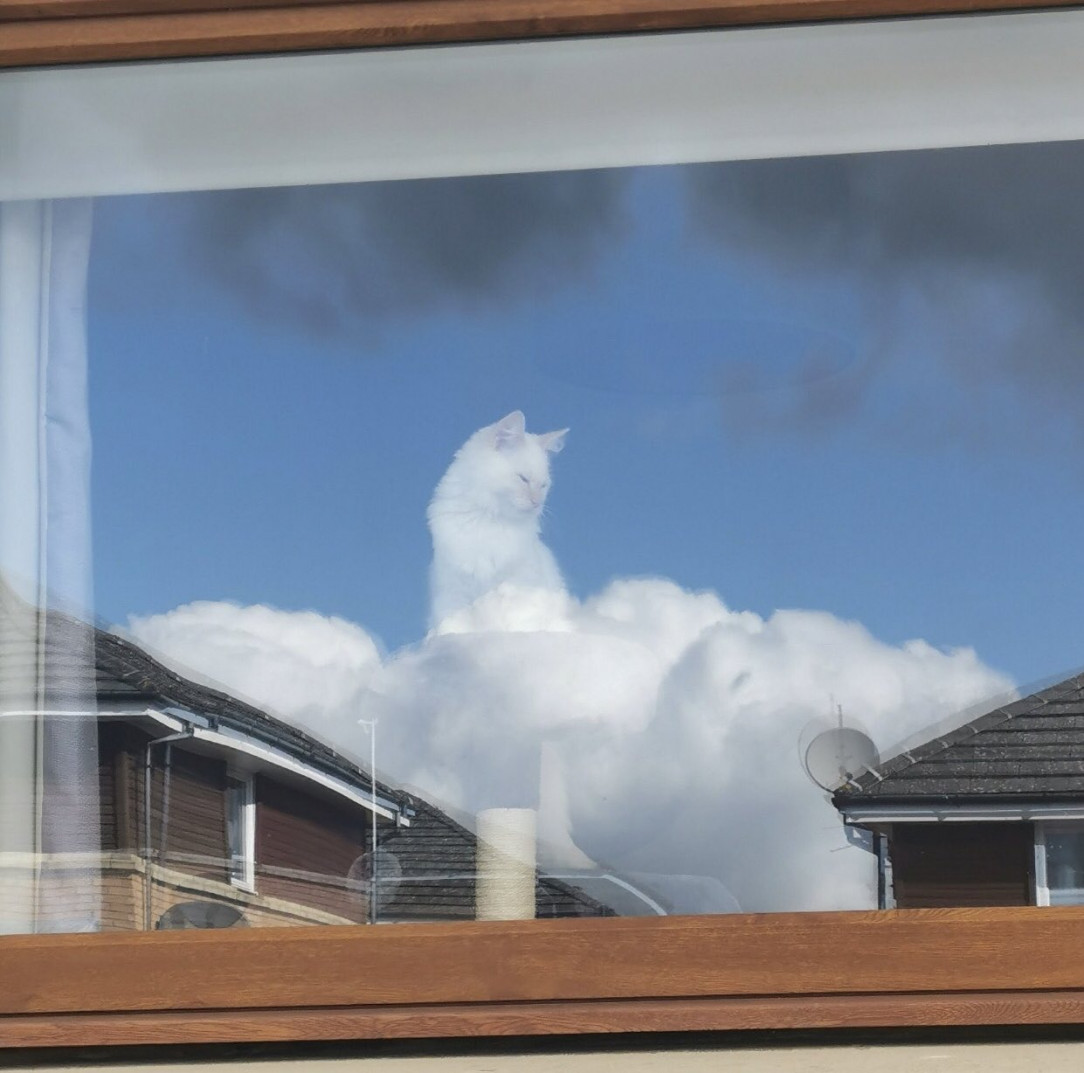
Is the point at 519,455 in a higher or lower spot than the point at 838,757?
higher

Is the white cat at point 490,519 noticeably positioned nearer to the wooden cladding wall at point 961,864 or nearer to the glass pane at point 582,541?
the glass pane at point 582,541

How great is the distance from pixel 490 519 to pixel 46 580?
463 millimetres

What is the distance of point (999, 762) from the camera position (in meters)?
1.45

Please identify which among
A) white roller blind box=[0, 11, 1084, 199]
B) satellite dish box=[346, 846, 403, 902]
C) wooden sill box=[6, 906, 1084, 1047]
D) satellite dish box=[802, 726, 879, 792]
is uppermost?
white roller blind box=[0, 11, 1084, 199]

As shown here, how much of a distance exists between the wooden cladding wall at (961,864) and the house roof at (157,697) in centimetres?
42

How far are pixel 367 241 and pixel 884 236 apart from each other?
1.89 ft

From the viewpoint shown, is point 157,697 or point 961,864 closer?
point 961,864

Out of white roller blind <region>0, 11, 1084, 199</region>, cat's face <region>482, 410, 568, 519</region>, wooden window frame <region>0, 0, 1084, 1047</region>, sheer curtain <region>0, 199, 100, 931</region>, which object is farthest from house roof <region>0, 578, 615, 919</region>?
white roller blind <region>0, 11, 1084, 199</region>

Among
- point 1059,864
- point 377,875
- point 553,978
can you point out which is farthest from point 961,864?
point 377,875

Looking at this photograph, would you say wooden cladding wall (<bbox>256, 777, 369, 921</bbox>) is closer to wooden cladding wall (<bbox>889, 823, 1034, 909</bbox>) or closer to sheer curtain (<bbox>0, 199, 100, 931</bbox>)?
sheer curtain (<bbox>0, 199, 100, 931</bbox>)

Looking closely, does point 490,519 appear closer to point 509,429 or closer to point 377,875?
point 509,429

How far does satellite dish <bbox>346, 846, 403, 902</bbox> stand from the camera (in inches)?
56.6

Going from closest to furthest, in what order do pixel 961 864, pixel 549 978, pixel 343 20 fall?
1. pixel 549 978
2. pixel 961 864
3. pixel 343 20

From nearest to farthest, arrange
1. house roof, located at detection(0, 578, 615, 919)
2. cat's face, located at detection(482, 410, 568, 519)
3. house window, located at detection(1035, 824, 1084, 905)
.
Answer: house window, located at detection(1035, 824, 1084, 905)
house roof, located at detection(0, 578, 615, 919)
cat's face, located at detection(482, 410, 568, 519)
